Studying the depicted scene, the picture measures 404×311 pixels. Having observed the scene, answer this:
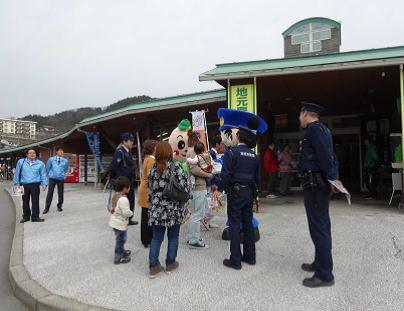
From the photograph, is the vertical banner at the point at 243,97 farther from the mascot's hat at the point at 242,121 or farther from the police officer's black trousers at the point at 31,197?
the police officer's black trousers at the point at 31,197

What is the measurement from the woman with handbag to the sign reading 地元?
181 inches

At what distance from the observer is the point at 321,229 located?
341 cm

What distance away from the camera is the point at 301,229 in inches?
228

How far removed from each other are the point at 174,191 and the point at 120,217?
104cm

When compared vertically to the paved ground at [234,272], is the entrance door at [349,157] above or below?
above

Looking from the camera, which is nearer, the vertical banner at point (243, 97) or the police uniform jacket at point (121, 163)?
the police uniform jacket at point (121, 163)

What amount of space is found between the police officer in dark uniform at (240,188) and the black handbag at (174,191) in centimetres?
54

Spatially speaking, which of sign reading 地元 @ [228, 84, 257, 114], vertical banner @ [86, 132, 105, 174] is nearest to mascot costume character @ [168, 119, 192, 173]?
sign reading 地元 @ [228, 84, 257, 114]

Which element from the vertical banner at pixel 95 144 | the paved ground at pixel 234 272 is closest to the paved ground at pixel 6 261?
the paved ground at pixel 234 272

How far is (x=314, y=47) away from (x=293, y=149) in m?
6.11

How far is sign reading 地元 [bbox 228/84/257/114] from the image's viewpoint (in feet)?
26.5

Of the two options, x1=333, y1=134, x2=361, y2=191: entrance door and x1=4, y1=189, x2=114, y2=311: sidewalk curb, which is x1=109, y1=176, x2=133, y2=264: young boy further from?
x1=333, y1=134, x2=361, y2=191: entrance door

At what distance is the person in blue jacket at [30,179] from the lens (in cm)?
735

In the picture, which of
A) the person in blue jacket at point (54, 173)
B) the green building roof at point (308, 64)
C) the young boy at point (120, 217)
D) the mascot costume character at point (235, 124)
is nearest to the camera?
the young boy at point (120, 217)
